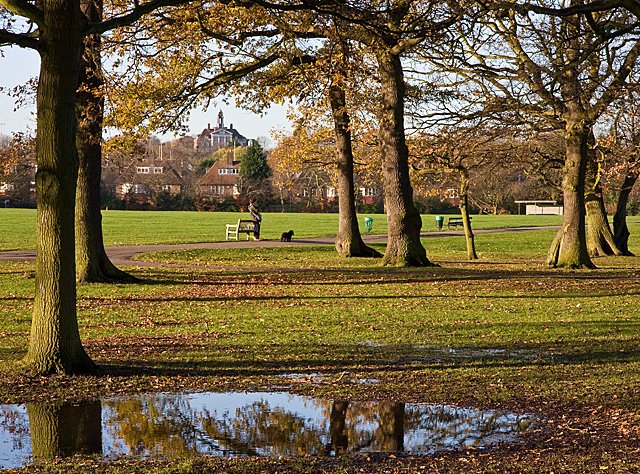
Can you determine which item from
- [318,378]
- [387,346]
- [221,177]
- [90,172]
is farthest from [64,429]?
[221,177]

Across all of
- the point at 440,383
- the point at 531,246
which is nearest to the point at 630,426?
the point at 440,383

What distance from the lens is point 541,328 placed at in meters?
14.4

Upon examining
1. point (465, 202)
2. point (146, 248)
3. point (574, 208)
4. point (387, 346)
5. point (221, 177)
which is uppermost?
point (221, 177)

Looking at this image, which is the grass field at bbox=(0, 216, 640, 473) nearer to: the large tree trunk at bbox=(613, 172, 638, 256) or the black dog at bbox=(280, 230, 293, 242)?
the large tree trunk at bbox=(613, 172, 638, 256)

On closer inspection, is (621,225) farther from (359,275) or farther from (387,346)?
(387,346)

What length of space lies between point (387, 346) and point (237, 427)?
487 centimetres

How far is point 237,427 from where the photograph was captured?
801 centimetres

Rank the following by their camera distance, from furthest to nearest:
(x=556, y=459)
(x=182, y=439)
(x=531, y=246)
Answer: (x=531, y=246)
(x=182, y=439)
(x=556, y=459)

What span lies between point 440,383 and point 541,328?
198 inches

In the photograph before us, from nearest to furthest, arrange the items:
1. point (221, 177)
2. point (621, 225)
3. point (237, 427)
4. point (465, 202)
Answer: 1. point (237, 427)
2. point (465, 202)
3. point (621, 225)
4. point (221, 177)

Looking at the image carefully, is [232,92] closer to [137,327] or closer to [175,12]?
[175,12]

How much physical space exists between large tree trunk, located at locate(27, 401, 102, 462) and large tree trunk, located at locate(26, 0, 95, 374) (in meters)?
1.29

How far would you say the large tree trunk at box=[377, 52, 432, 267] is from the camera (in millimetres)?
25844

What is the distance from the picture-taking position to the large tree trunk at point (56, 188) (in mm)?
9625
